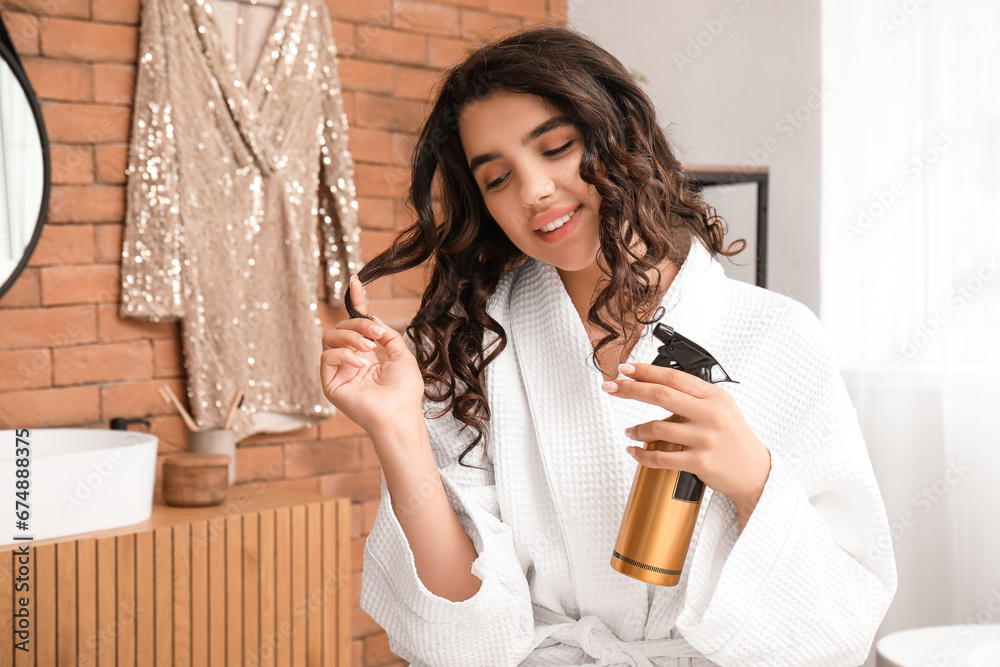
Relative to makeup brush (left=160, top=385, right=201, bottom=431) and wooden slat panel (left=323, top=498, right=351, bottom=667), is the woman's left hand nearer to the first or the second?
wooden slat panel (left=323, top=498, right=351, bottom=667)

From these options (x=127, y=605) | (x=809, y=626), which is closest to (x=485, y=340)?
(x=809, y=626)

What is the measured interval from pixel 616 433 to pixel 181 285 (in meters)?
1.25

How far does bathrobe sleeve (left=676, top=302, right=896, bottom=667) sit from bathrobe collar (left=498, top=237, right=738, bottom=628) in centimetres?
8

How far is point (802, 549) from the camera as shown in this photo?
2.73 feet

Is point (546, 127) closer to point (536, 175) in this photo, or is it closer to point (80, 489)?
point (536, 175)

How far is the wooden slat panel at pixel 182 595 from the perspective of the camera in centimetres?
155

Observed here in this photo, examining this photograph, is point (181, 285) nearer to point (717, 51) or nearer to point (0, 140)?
point (0, 140)

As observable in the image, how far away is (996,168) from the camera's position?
5.08 ft

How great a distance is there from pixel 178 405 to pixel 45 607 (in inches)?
20.9

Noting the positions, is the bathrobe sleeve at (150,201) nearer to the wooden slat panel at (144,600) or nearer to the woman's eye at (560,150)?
the wooden slat panel at (144,600)

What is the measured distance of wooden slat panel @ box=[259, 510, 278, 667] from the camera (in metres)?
1.68

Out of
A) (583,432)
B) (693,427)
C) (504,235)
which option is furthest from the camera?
(504,235)

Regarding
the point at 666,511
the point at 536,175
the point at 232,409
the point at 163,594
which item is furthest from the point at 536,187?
the point at 232,409

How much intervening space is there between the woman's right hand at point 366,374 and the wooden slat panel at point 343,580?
0.95 meters
